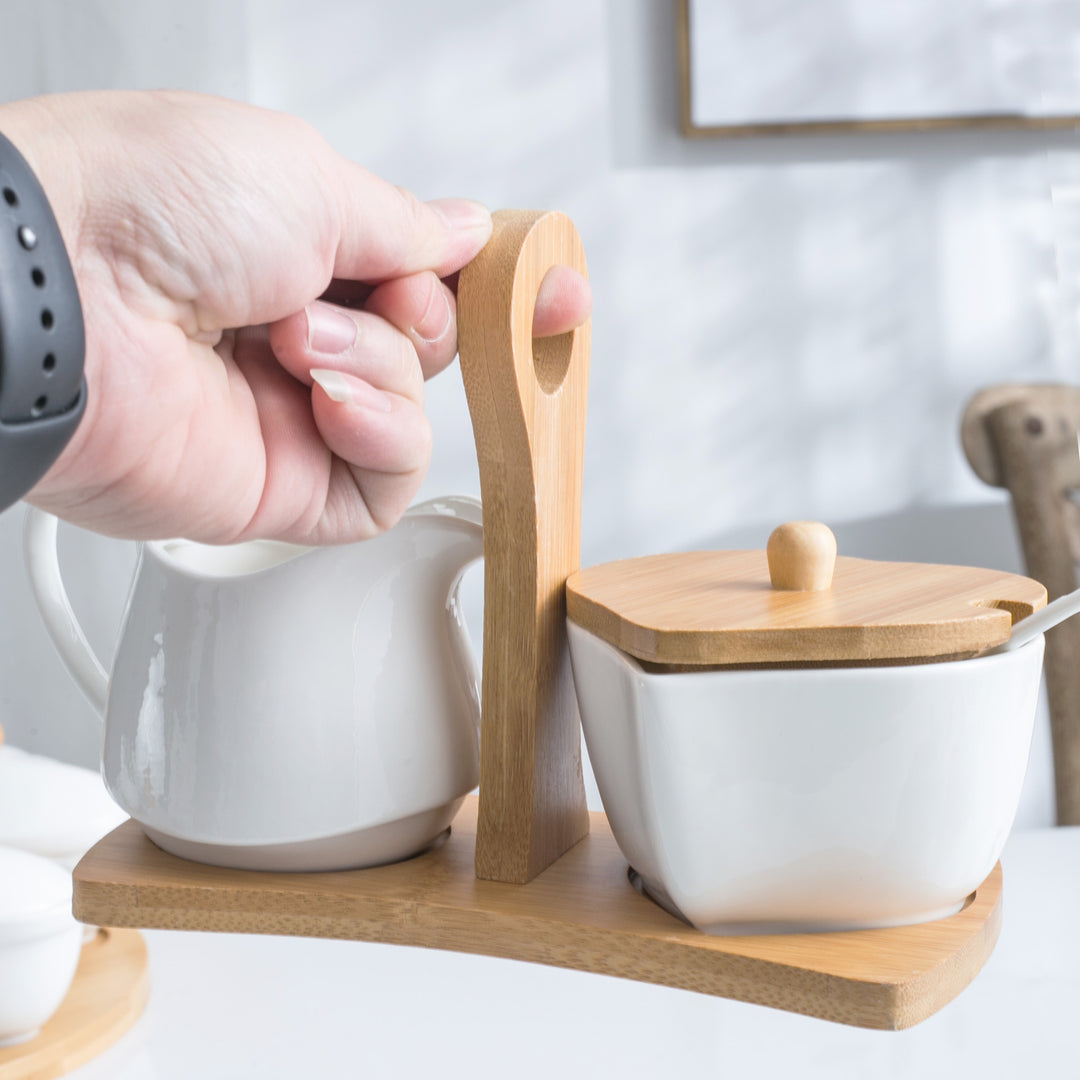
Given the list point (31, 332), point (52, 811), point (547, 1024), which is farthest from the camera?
point (52, 811)

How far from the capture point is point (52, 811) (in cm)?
68

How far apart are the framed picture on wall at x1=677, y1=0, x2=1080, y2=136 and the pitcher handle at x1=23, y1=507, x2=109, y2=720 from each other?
1.01 m

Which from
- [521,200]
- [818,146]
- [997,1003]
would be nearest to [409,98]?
[521,200]

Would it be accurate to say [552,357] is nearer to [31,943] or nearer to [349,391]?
[349,391]

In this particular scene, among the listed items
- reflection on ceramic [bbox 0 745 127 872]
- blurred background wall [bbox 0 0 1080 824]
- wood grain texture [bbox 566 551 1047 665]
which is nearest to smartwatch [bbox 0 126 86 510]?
wood grain texture [bbox 566 551 1047 665]

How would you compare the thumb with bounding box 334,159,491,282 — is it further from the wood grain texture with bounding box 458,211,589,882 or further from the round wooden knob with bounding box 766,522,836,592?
the round wooden knob with bounding box 766,522,836,592

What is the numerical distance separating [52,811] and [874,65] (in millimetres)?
1146

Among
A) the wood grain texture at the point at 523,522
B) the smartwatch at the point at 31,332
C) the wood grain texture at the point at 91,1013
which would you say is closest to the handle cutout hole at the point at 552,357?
the wood grain texture at the point at 523,522

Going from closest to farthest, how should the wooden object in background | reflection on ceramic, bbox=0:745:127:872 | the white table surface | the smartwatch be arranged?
the smartwatch → the white table surface → reflection on ceramic, bbox=0:745:127:872 → the wooden object in background

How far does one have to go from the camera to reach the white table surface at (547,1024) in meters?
0.49

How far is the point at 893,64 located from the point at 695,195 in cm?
26

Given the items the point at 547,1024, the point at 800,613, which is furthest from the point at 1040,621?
the point at 547,1024

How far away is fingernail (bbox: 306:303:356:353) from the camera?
33 cm

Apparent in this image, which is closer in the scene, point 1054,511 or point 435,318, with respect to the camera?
point 435,318
